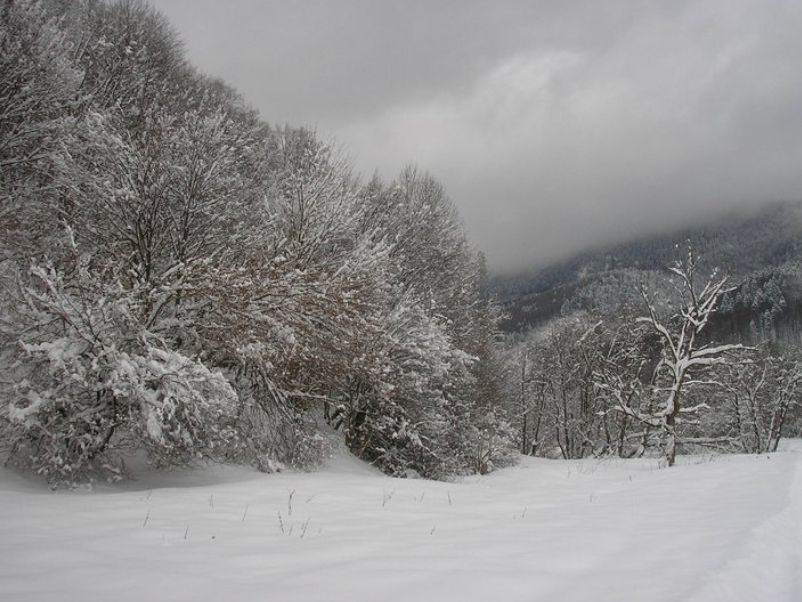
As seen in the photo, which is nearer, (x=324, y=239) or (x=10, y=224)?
(x=10, y=224)

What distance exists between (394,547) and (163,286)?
659cm

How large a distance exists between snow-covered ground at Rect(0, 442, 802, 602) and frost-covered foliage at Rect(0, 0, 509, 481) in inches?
83.4

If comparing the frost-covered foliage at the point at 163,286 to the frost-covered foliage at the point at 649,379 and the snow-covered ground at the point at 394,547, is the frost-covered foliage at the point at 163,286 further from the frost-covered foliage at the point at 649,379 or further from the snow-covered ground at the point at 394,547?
the frost-covered foliage at the point at 649,379

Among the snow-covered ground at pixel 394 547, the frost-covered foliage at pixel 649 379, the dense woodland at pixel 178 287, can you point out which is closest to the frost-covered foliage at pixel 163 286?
the dense woodland at pixel 178 287

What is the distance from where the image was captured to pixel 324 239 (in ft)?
44.3

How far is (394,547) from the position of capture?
12.5ft

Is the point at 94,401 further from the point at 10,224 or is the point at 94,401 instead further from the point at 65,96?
the point at 65,96

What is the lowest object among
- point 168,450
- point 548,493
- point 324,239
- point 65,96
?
point 548,493

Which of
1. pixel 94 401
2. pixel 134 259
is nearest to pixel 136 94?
pixel 134 259

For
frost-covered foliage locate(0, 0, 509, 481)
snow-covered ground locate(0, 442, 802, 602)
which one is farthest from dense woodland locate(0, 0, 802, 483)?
snow-covered ground locate(0, 442, 802, 602)

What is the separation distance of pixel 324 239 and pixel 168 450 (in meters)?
6.98

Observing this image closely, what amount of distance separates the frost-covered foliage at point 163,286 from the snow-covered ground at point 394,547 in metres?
2.12

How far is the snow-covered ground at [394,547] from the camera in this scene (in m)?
2.79

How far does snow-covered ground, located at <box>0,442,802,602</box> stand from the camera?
9.16 ft
